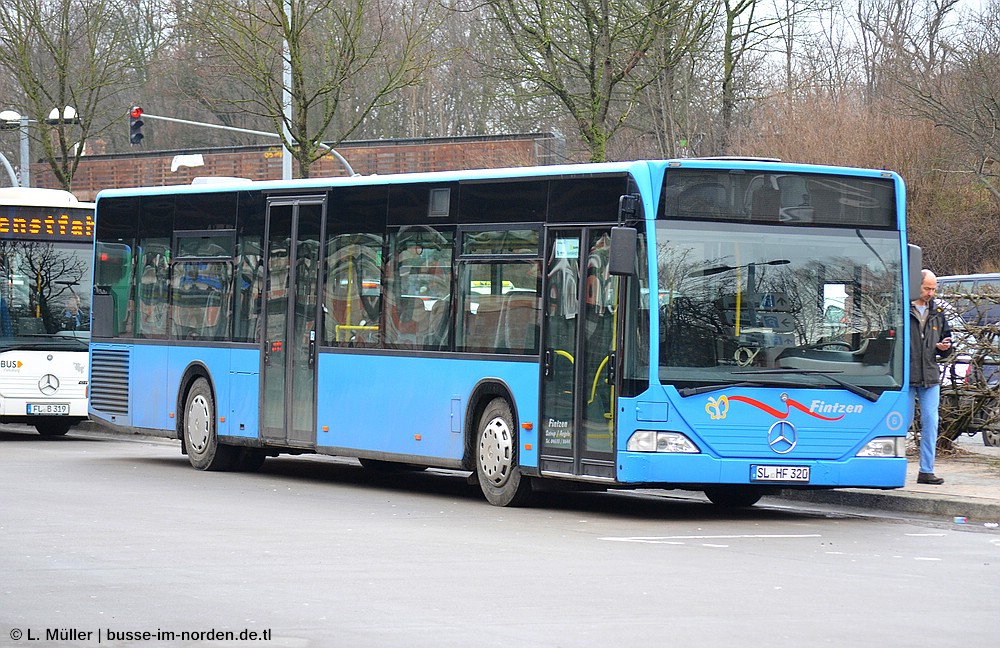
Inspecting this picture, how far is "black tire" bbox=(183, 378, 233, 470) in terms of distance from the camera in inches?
758

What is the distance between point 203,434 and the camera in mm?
19422

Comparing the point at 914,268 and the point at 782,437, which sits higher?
the point at 914,268

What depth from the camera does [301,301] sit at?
59.1 ft

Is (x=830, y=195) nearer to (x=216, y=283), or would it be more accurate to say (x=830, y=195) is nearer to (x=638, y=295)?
(x=638, y=295)

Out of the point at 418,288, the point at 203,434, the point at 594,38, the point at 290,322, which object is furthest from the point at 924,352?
the point at 594,38

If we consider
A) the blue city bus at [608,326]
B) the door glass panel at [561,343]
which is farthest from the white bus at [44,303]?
the door glass panel at [561,343]

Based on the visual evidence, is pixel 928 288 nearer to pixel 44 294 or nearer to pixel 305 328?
pixel 305 328

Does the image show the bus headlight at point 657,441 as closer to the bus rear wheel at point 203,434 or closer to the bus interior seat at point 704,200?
the bus interior seat at point 704,200

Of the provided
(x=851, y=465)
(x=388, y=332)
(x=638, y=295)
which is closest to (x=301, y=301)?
(x=388, y=332)

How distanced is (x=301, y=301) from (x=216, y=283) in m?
1.73

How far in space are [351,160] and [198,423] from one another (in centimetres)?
2930

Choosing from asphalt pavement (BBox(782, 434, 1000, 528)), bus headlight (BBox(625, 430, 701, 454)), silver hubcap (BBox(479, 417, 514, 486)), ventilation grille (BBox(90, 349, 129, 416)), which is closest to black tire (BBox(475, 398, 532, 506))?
silver hubcap (BBox(479, 417, 514, 486))

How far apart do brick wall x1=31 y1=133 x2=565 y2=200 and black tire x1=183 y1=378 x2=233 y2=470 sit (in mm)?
20664

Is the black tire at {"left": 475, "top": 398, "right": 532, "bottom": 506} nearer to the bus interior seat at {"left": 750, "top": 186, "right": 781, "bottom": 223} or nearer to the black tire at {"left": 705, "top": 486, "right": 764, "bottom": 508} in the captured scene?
the black tire at {"left": 705, "top": 486, "right": 764, "bottom": 508}
